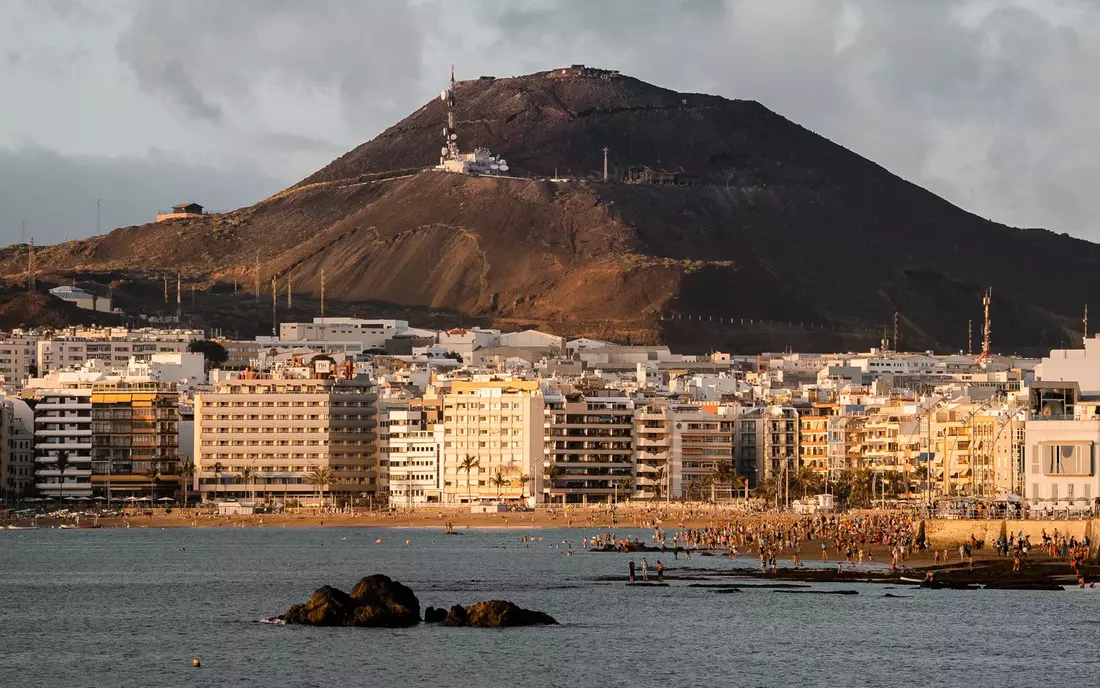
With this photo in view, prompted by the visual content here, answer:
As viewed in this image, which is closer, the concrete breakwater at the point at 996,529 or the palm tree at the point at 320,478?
the concrete breakwater at the point at 996,529

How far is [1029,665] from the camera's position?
200 feet

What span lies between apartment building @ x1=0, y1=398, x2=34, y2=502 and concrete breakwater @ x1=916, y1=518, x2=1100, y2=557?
79694mm

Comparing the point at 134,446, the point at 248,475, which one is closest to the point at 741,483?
the point at 248,475

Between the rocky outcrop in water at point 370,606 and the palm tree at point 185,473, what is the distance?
87.0 metres

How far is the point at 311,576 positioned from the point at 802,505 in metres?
49.2

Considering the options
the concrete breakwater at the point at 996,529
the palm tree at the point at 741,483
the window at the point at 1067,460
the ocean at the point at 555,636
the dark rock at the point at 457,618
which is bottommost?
the ocean at the point at 555,636

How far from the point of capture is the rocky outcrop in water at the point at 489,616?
68.8 m

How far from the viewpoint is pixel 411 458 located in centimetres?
15712

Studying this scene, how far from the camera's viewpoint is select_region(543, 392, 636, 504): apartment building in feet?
497

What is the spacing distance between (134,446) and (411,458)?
64.0 ft

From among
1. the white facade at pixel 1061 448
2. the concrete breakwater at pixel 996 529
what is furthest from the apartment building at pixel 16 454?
the white facade at pixel 1061 448

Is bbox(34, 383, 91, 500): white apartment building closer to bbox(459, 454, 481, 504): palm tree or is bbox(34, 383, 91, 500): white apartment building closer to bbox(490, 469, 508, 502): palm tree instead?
bbox(459, 454, 481, 504): palm tree

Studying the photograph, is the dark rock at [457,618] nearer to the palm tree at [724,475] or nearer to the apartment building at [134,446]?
the palm tree at [724,475]

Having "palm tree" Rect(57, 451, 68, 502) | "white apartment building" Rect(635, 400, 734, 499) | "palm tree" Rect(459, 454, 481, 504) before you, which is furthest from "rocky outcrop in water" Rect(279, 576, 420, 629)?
"palm tree" Rect(57, 451, 68, 502)
